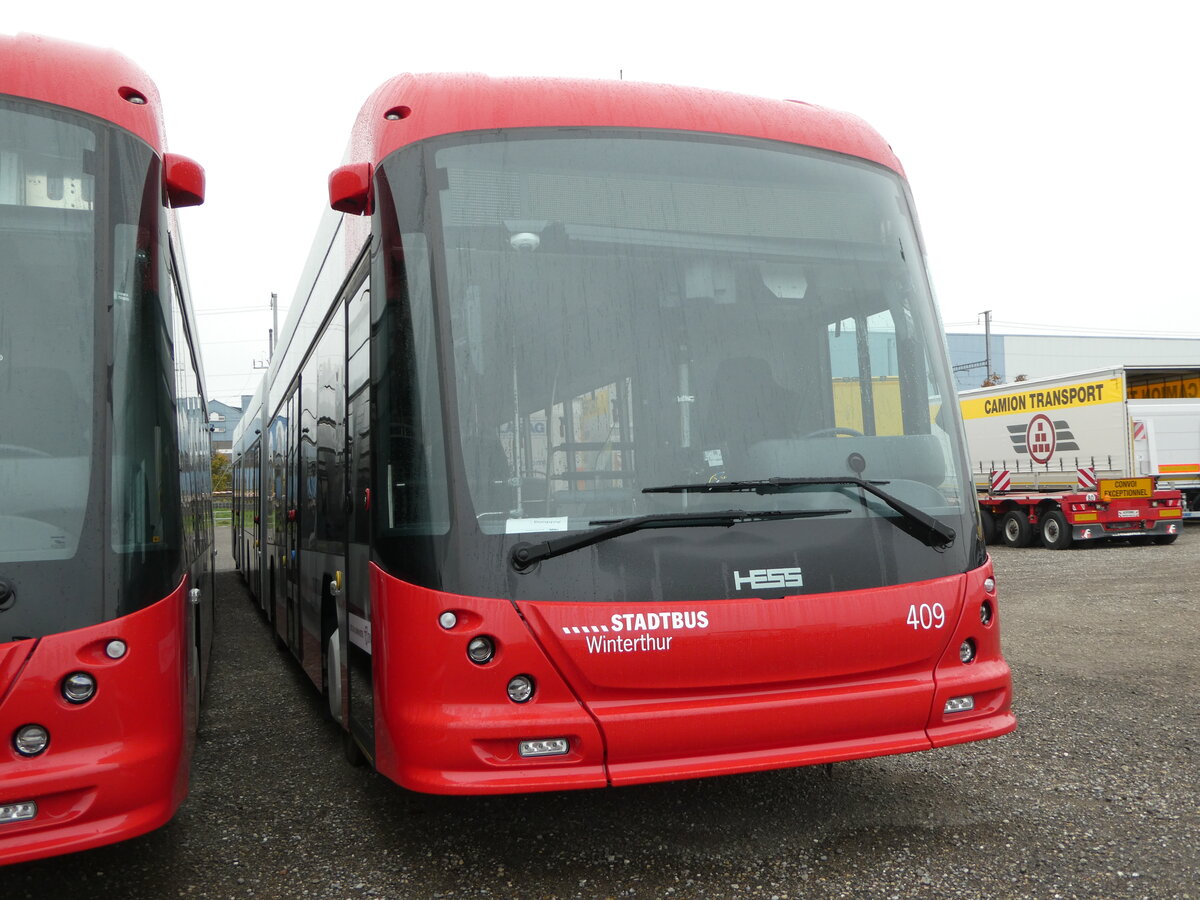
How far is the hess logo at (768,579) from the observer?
3.67m

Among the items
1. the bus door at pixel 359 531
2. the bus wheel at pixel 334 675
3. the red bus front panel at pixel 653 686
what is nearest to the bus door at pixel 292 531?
the bus wheel at pixel 334 675

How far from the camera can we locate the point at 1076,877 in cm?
370

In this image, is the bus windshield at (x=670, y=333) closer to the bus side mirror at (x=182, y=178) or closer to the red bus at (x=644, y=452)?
the red bus at (x=644, y=452)

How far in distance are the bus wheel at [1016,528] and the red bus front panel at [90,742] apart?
18.7 metres

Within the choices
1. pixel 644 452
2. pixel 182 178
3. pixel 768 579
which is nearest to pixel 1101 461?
pixel 768 579

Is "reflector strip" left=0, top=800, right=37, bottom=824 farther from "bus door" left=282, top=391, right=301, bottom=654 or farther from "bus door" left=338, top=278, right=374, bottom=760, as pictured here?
"bus door" left=282, top=391, right=301, bottom=654

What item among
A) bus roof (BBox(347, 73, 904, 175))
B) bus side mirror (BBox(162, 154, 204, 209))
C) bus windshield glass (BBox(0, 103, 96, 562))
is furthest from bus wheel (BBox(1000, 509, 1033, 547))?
bus windshield glass (BBox(0, 103, 96, 562))

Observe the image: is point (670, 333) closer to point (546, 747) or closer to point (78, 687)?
point (546, 747)

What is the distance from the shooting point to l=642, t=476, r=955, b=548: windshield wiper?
12.2 feet

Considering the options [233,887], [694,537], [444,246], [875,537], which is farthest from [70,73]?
[875,537]

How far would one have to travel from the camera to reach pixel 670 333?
12.6 feet

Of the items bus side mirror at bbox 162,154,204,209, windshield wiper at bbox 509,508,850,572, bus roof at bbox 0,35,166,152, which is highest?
bus roof at bbox 0,35,166,152

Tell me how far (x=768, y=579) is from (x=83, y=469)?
88.4 inches

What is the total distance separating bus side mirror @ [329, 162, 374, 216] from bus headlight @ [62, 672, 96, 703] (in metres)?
1.94
